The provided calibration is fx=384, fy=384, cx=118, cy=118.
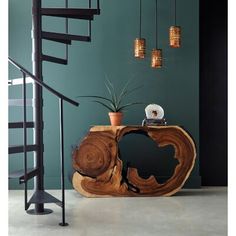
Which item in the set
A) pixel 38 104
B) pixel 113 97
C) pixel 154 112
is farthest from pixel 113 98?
pixel 38 104

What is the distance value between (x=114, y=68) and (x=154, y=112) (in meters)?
0.89

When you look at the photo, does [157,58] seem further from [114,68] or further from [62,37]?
[62,37]

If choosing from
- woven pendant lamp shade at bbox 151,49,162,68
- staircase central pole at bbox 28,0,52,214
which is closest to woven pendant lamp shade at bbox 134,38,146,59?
woven pendant lamp shade at bbox 151,49,162,68

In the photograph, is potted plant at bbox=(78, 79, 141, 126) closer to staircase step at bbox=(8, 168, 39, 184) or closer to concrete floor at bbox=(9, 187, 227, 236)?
concrete floor at bbox=(9, 187, 227, 236)

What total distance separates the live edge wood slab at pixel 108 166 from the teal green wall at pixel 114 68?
25.0 inches

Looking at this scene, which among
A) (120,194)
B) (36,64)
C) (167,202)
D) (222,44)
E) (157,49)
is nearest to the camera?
(36,64)

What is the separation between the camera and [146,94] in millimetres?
5367

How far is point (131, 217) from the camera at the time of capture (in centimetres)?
363

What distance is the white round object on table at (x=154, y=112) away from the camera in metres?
4.99

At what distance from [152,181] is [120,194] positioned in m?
0.42

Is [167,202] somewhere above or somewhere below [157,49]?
below
